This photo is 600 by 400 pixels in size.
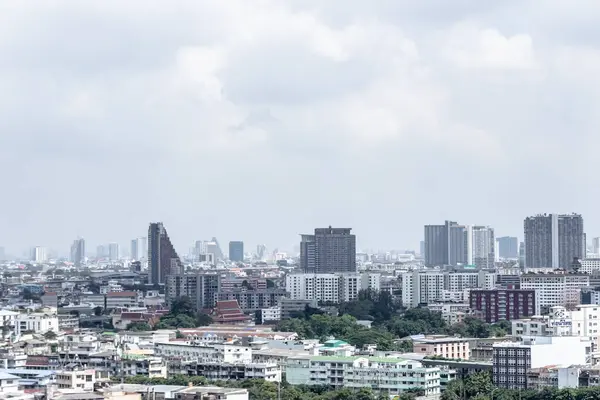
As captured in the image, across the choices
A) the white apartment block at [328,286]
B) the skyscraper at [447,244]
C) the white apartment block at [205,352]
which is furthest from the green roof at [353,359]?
the skyscraper at [447,244]

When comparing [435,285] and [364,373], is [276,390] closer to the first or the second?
[364,373]

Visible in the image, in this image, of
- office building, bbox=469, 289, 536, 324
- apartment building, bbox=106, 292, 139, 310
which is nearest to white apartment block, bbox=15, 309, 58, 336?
apartment building, bbox=106, 292, 139, 310

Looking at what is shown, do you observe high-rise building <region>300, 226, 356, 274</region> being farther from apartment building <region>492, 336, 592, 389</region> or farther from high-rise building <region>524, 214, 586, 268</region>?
apartment building <region>492, 336, 592, 389</region>

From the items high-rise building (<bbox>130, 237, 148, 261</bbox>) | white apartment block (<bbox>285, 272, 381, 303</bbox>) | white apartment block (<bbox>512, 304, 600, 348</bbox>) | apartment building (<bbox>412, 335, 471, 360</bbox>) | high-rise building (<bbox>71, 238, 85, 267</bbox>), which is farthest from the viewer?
high-rise building (<bbox>130, 237, 148, 261</bbox>)

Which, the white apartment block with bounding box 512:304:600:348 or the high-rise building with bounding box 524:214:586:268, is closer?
the white apartment block with bounding box 512:304:600:348

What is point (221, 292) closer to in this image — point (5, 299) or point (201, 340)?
point (5, 299)

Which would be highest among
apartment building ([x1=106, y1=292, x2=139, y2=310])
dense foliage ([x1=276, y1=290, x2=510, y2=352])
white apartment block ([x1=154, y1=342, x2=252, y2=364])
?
apartment building ([x1=106, y1=292, x2=139, y2=310])
